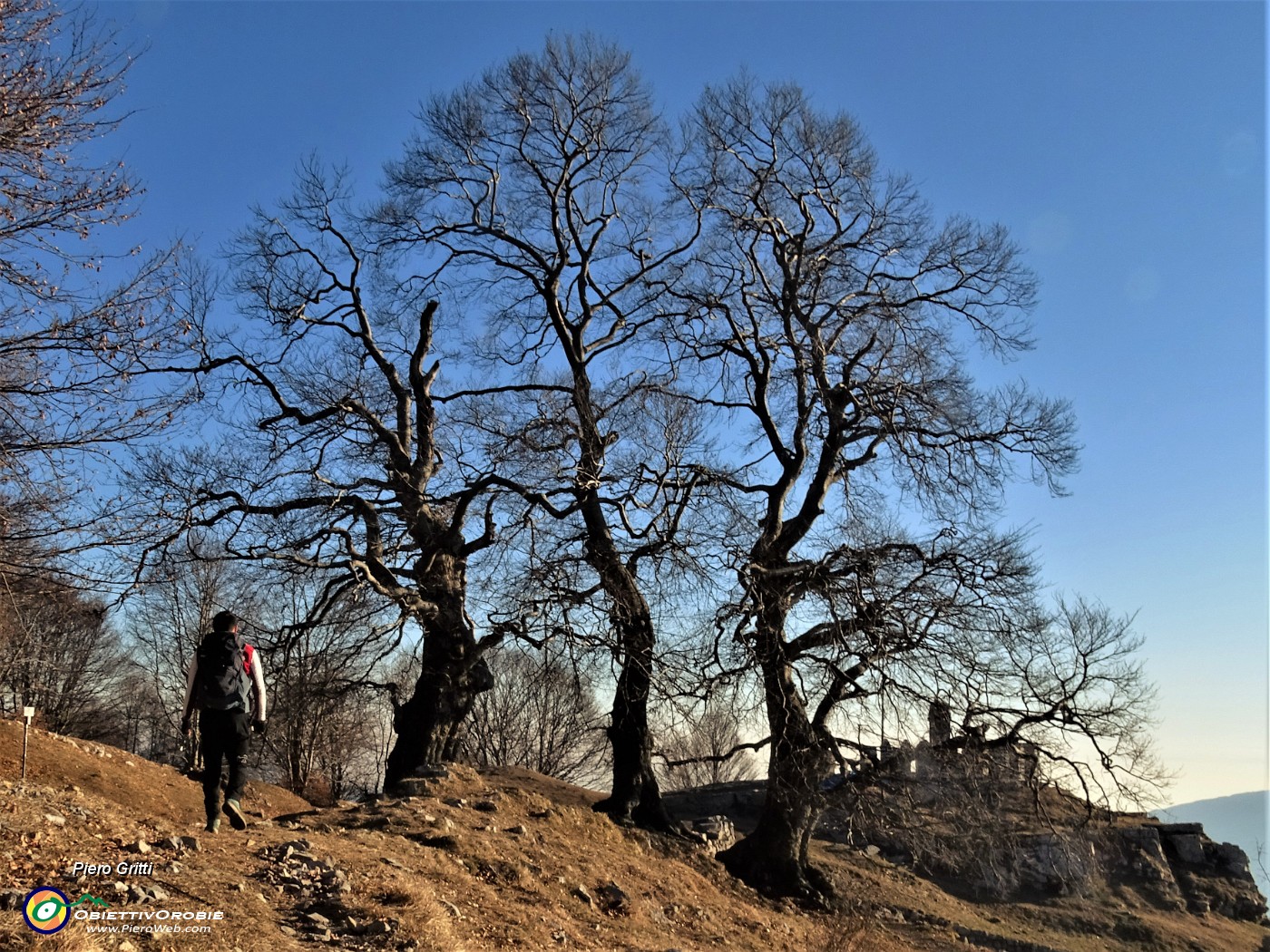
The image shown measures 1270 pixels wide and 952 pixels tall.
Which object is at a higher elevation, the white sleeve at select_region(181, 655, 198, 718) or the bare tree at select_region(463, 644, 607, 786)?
the bare tree at select_region(463, 644, 607, 786)

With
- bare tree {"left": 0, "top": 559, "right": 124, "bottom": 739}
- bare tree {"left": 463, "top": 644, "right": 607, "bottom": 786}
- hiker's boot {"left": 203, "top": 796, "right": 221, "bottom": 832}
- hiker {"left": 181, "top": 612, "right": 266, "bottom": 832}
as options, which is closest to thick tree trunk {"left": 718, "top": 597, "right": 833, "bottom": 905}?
hiker {"left": 181, "top": 612, "right": 266, "bottom": 832}

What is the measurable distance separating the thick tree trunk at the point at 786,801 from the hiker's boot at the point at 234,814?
655cm

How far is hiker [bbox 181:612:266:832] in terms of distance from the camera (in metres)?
7.34

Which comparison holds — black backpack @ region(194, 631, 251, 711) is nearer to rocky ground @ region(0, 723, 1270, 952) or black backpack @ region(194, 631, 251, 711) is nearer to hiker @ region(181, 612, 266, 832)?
hiker @ region(181, 612, 266, 832)

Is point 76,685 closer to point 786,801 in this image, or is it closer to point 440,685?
point 440,685

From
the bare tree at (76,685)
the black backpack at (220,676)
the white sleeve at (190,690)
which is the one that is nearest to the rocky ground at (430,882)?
the white sleeve at (190,690)

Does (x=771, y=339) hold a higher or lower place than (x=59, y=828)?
higher

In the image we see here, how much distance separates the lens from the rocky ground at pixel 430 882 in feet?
17.9

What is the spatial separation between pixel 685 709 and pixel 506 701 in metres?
28.0

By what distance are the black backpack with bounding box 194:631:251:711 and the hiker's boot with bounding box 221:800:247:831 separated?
77 cm

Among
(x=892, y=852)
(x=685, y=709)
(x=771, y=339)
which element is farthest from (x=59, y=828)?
(x=892, y=852)

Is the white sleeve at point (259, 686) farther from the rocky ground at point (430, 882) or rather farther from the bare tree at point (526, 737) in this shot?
the bare tree at point (526, 737)

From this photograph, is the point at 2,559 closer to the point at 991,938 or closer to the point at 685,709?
the point at 685,709

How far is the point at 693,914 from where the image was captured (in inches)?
376
